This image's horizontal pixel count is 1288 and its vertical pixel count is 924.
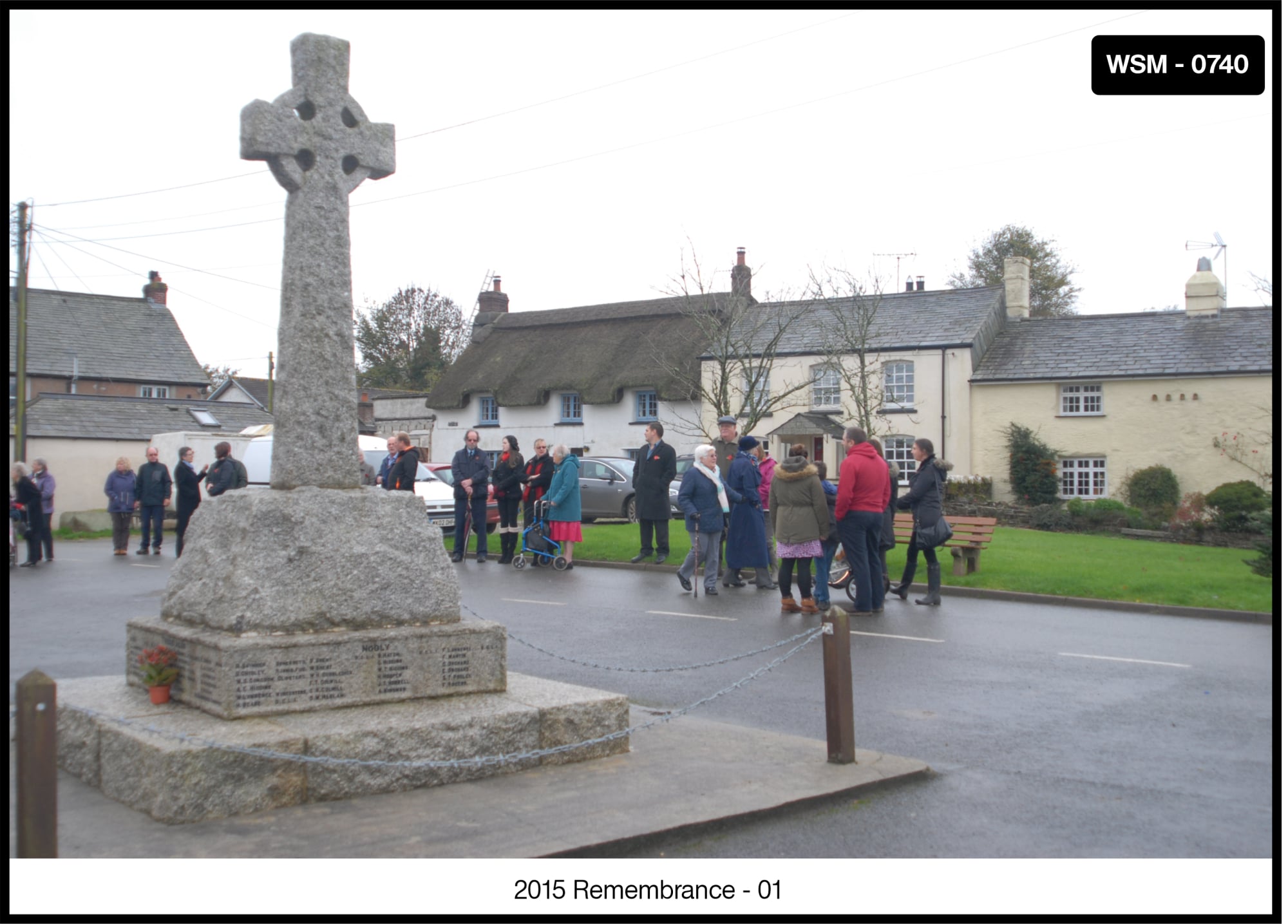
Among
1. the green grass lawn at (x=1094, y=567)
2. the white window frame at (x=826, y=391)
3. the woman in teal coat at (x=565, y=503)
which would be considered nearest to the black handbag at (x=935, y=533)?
the green grass lawn at (x=1094, y=567)

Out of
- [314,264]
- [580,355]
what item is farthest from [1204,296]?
[314,264]

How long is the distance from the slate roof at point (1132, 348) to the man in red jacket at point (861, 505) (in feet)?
77.8

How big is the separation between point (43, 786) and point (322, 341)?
2.93 meters

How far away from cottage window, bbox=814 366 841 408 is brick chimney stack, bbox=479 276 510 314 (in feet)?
64.0

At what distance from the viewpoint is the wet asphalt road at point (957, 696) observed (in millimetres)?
5117

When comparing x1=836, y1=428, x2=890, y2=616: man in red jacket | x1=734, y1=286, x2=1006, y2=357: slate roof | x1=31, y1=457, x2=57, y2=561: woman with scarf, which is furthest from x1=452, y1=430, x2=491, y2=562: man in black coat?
x1=734, y1=286, x2=1006, y2=357: slate roof

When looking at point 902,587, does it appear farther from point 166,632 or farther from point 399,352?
point 399,352

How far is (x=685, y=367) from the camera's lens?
Result: 4094 centimetres

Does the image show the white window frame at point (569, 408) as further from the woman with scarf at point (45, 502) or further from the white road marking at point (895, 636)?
the white road marking at point (895, 636)

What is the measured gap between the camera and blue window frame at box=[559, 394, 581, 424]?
45.4 meters

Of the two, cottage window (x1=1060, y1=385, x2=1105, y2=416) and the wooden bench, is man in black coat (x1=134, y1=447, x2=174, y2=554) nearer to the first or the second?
the wooden bench

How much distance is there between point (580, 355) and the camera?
151 ft

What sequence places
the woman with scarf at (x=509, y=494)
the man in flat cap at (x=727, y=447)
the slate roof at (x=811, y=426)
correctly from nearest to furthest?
the man in flat cap at (x=727, y=447) → the woman with scarf at (x=509, y=494) → the slate roof at (x=811, y=426)

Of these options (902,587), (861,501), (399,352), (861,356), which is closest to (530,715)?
(861,501)
